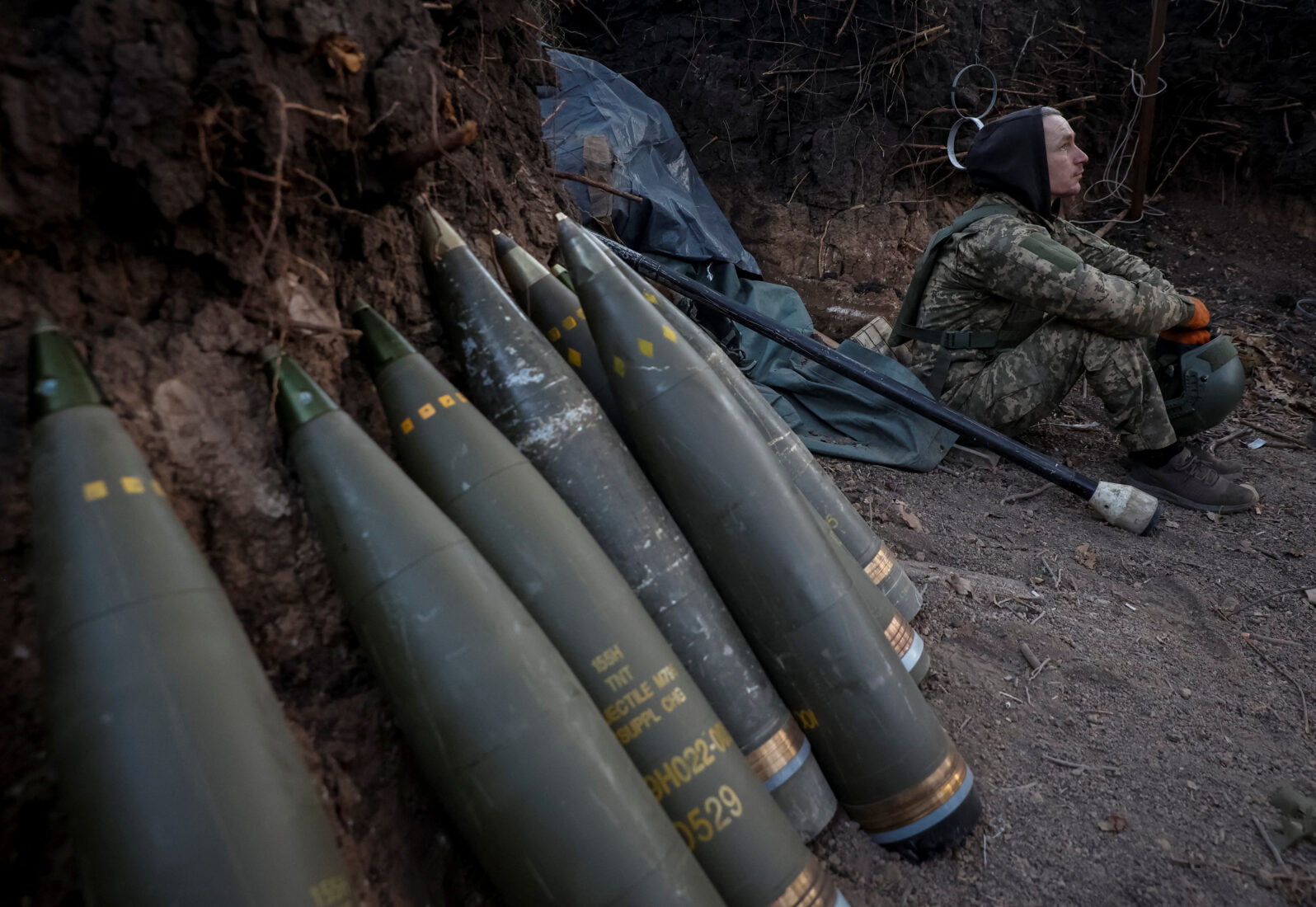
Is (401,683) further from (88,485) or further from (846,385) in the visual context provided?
(846,385)

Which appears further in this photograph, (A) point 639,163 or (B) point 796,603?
(A) point 639,163

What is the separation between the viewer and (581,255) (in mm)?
1769

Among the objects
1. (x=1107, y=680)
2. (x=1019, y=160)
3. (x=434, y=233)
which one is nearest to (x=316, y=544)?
(x=434, y=233)

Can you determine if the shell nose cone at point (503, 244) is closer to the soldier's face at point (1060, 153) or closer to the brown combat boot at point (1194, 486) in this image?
the soldier's face at point (1060, 153)

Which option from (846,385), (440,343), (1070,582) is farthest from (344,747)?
(846,385)

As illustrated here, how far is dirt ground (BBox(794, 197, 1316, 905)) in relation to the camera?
1.63 metres

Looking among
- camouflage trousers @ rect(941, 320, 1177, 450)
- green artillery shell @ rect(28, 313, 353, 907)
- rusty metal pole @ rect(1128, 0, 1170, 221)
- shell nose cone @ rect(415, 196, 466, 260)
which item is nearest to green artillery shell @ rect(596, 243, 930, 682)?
shell nose cone @ rect(415, 196, 466, 260)

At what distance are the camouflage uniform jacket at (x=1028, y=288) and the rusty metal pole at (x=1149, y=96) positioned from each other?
7.96 ft

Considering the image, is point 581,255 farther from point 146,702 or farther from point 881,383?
point 881,383

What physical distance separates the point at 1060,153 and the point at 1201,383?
1254 millimetres

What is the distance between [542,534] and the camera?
1354mm

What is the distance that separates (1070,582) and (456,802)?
236cm

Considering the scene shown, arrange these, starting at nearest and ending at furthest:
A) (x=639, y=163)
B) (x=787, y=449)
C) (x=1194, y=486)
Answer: (x=787, y=449) → (x=1194, y=486) → (x=639, y=163)

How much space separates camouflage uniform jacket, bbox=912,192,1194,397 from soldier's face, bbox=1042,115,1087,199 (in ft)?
0.63
